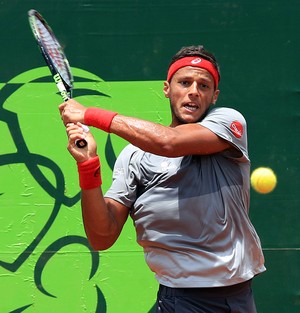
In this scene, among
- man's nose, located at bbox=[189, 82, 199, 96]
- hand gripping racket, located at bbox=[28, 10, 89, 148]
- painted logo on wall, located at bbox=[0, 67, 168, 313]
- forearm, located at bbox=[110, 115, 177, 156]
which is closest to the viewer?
Answer: forearm, located at bbox=[110, 115, 177, 156]

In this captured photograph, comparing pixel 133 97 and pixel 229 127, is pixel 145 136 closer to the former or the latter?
pixel 229 127

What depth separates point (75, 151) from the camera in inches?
112

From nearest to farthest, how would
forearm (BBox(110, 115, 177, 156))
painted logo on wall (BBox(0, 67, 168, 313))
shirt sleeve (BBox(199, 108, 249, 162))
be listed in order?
forearm (BBox(110, 115, 177, 156)) → shirt sleeve (BBox(199, 108, 249, 162)) → painted logo on wall (BBox(0, 67, 168, 313))

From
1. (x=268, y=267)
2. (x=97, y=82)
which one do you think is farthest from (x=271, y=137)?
(x=97, y=82)

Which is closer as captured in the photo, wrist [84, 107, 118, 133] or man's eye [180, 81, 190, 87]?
wrist [84, 107, 118, 133]

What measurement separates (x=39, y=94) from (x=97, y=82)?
338 mm

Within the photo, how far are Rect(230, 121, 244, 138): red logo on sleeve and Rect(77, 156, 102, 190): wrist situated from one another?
56 cm

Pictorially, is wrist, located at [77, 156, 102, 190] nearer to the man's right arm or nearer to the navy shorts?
the man's right arm

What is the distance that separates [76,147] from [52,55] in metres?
0.61

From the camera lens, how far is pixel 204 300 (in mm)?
2887

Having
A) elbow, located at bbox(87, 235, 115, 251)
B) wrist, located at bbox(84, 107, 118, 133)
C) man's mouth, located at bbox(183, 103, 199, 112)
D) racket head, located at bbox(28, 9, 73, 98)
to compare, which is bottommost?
elbow, located at bbox(87, 235, 115, 251)

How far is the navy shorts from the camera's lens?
2.88 meters

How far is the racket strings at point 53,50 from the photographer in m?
3.25

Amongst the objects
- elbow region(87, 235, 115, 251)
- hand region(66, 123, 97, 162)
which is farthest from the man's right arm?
hand region(66, 123, 97, 162)
